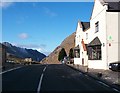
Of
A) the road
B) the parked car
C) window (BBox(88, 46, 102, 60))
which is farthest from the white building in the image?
the road

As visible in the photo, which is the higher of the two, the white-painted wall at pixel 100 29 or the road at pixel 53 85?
the white-painted wall at pixel 100 29

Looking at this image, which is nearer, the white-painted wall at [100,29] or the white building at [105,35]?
the white building at [105,35]

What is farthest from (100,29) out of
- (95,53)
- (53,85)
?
(53,85)

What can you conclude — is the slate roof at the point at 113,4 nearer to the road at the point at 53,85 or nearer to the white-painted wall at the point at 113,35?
the white-painted wall at the point at 113,35

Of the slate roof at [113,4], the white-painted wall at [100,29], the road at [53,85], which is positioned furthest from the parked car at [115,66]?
the road at [53,85]

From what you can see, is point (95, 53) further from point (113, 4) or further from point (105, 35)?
point (113, 4)

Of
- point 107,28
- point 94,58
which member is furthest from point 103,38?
point 94,58

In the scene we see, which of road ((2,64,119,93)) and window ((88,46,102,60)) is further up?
window ((88,46,102,60))

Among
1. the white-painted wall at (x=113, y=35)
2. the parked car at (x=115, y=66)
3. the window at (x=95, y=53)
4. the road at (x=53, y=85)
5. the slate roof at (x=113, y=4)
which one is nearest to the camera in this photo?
the road at (x=53, y=85)

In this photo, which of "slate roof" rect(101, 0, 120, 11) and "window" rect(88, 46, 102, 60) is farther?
"window" rect(88, 46, 102, 60)

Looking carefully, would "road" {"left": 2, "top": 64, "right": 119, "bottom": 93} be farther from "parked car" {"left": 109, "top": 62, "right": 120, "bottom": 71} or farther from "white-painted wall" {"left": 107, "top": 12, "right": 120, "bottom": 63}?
"white-painted wall" {"left": 107, "top": 12, "right": 120, "bottom": 63}

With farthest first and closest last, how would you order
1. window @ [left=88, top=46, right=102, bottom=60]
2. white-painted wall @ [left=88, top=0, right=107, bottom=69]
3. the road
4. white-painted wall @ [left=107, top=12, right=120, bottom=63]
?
window @ [left=88, top=46, right=102, bottom=60] → white-painted wall @ [left=88, top=0, right=107, bottom=69] → white-painted wall @ [left=107, top=12, right=120, bottom=63] → the road

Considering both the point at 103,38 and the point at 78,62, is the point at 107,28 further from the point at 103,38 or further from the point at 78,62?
the point at 78,62

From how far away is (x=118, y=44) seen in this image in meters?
37.7
